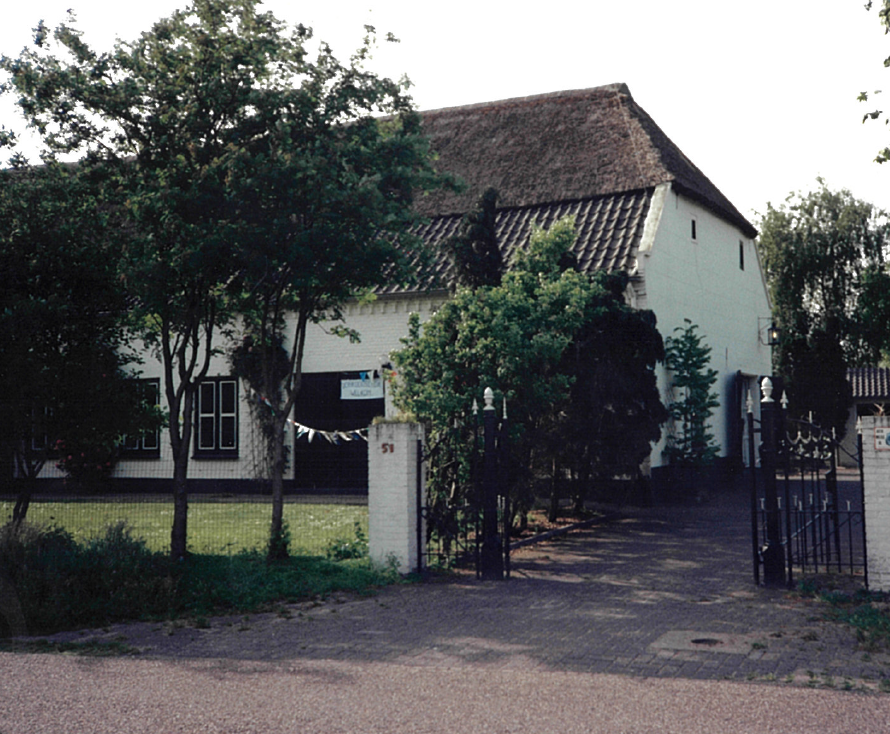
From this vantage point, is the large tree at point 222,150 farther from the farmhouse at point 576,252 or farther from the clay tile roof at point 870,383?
the clay tile roof at point 870,383

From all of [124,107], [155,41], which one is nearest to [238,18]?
[155,41]

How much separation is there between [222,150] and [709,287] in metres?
15.2

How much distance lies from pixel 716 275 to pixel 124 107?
54.7ft

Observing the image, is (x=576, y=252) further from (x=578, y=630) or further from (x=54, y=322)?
(x=578, y=630)

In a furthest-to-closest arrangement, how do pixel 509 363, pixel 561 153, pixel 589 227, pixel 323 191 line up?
pixel 561 153 → pixel 589 227 → pixel 509 363 → pixel 323 191

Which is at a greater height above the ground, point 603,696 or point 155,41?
point 155,41

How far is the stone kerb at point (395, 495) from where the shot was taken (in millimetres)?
11164

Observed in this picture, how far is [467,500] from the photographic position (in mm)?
12672

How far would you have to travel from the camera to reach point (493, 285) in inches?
598

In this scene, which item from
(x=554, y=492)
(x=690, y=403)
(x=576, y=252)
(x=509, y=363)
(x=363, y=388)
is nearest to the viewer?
(x=509, y=363)

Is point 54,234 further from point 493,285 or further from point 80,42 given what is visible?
point 493,285

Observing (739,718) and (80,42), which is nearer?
(739,718)

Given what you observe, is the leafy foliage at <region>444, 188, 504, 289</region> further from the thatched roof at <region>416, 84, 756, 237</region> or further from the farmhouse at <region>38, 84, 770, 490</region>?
the thatched roof at <region>416, 84, 756, 237</region>

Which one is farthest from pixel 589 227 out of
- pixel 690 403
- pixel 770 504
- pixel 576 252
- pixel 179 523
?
pixel 179 523
